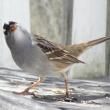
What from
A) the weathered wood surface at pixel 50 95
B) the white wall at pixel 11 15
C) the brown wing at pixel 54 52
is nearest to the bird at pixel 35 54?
the brown wing at pixel 54 52

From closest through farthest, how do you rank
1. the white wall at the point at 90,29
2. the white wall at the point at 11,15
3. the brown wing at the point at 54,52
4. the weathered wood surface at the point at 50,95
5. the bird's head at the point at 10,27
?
1. the weathered wood surface at the point at 50,95
2. the bird's head at the point at 10,27
3. the brown wing at the point at 54,52
4. the white wall at the point at 11,15
5. the white wall at the point at 90,29

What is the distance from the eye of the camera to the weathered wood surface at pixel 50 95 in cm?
595

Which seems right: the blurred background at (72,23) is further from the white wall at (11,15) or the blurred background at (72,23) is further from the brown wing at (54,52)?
the brown wing at (54,52)

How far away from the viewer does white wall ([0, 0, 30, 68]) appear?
28.7 feet

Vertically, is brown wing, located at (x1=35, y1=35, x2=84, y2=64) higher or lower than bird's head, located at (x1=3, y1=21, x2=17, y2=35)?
lower

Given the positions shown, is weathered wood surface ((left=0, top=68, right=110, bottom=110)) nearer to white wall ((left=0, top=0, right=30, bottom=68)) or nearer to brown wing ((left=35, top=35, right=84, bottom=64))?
brown wing ((left=35, top=35, right=84, bottom=64))

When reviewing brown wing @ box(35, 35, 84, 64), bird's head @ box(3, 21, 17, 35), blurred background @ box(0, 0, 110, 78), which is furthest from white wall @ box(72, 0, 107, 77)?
bird's head @ box(3, 21, 17, 35)

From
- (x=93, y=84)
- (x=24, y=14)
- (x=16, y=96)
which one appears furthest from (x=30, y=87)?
(x=24, y=14)

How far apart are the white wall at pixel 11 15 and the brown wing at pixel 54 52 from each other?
183 cm

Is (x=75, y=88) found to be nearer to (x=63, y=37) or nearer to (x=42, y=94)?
(x=42, y=94)

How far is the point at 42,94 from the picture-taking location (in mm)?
6750

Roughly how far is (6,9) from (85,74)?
48.4 inches

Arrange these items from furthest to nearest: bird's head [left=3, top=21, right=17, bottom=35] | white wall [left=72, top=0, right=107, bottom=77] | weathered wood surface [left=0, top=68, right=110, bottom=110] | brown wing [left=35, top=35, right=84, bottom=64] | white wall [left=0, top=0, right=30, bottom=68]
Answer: white wall [left=72, top=0, right=107, bottom=77], white wall [left=0, top=0, right=30, bottom=68], brown wing [left=35, top=35, right=84, bottom=64], bird's head [left=3, top=21, right=17, bottom=35], weathered wood surface [left=0, top=68, right=110, bottom=110]

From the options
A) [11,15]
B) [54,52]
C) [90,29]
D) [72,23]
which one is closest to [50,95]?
[54,52]
